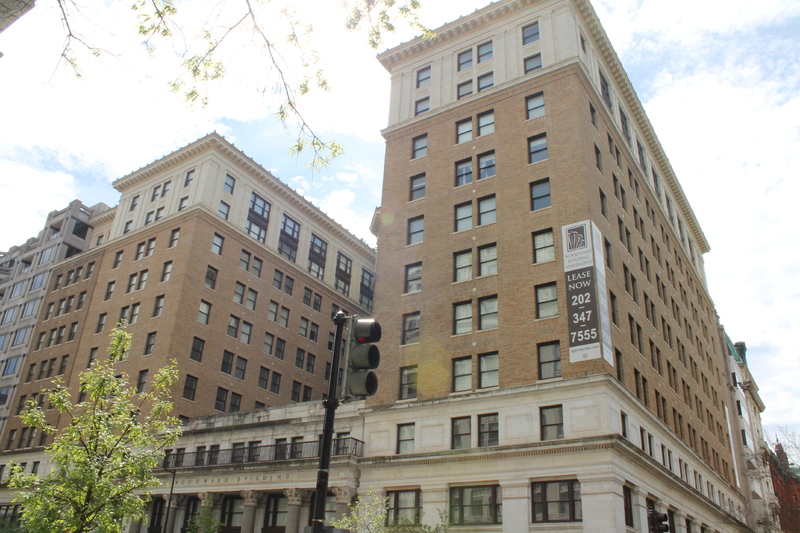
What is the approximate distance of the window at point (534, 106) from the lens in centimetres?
4284

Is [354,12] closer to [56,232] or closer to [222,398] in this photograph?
[222,398]

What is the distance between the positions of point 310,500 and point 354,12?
35202 mm

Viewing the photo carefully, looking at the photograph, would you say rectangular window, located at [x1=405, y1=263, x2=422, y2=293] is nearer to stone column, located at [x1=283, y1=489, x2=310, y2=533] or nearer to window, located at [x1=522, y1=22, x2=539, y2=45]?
stone column, located at [x1=283, y1=489, x2=310, y2=533]

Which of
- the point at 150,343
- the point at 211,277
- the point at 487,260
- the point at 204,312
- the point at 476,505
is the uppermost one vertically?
the point at 211,277

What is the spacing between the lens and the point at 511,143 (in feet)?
139

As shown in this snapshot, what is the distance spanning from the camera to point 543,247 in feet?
123

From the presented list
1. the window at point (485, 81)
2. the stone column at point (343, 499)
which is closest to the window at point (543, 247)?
the window at point (485, 81)

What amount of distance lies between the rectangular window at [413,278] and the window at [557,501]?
14.9 m

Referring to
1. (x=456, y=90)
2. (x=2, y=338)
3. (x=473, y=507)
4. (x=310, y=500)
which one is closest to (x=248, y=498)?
(x=310, y=500)

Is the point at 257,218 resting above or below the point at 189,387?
above

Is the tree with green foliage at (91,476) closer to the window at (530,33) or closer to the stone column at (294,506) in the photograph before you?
the stone column at (294,506)

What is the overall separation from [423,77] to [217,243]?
25.5m

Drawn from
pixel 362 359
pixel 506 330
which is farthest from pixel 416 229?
pixel 362 359

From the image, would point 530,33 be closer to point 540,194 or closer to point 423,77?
point 423,77
